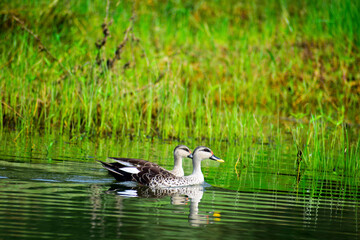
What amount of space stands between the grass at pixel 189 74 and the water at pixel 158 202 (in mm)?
1214

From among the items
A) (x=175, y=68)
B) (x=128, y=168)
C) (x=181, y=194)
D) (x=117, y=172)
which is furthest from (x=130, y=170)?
(x=175, y=68)

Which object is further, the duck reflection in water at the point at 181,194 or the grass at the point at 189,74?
the grass at the point at 189,74

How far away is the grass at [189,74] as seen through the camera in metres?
11.4

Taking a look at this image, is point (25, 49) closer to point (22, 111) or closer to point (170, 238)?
point (22, 111)

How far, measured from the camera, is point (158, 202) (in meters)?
6.82

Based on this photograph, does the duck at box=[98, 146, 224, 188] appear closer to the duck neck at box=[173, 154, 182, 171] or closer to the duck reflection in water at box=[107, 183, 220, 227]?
the duck reflection in water at box=[107, 183, 220, 227]

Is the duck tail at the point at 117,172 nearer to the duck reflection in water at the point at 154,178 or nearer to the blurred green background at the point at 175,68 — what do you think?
the duck reflection in water at the point at 154,178

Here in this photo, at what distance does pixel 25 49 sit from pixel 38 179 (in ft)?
17.4

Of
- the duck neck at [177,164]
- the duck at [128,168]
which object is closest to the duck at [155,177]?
the duck at [128,168]

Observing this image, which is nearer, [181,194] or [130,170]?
[181,194]

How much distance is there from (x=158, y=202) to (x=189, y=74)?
9.02m

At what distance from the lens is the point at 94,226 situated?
5379 millimetres

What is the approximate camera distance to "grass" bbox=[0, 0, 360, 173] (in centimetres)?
1141

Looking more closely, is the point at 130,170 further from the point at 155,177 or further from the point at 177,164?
the point at 177,164
